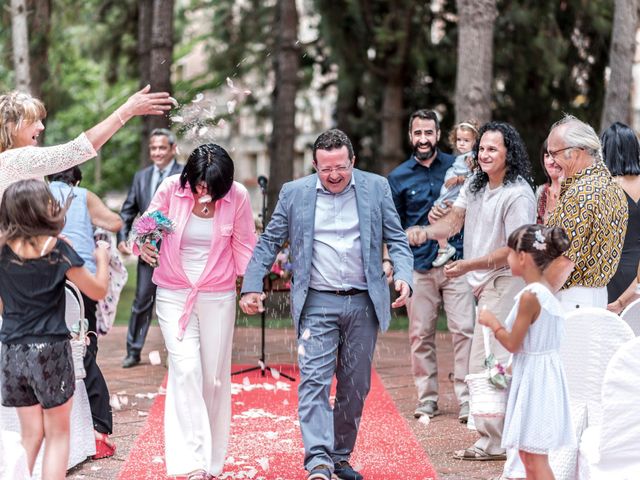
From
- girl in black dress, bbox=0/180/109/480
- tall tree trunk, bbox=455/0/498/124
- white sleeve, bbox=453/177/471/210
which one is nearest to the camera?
girl in black dress, bbox=0/180/109/480

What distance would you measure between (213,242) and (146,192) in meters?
4.26

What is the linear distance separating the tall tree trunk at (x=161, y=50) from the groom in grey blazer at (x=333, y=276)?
32.8 ft

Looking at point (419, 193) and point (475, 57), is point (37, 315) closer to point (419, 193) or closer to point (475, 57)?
point (419, 193)

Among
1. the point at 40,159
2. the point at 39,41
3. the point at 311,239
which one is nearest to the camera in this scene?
the point at 40,159

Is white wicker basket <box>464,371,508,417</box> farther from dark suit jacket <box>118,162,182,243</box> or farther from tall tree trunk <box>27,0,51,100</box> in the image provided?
tall tree trunk <box>27,0,51,100</box>

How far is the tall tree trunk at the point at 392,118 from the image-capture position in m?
17.3

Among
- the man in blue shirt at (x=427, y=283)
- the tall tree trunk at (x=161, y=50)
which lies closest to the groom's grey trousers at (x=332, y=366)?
the man in blue shirt at (x=427, y=283)

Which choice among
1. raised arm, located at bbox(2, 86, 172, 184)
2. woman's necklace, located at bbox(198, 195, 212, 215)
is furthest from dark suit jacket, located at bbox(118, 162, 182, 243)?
raised arm, located at bbox(2, 86, 172, 184)

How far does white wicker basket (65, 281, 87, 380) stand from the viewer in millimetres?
6082

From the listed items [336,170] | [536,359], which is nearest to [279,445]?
[336,170]

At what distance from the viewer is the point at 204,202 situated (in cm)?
627

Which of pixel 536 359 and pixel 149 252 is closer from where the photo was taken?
pixel 536 359

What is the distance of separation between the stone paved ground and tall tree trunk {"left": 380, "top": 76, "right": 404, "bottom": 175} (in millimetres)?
3968

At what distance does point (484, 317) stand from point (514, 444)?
2.05 feet
